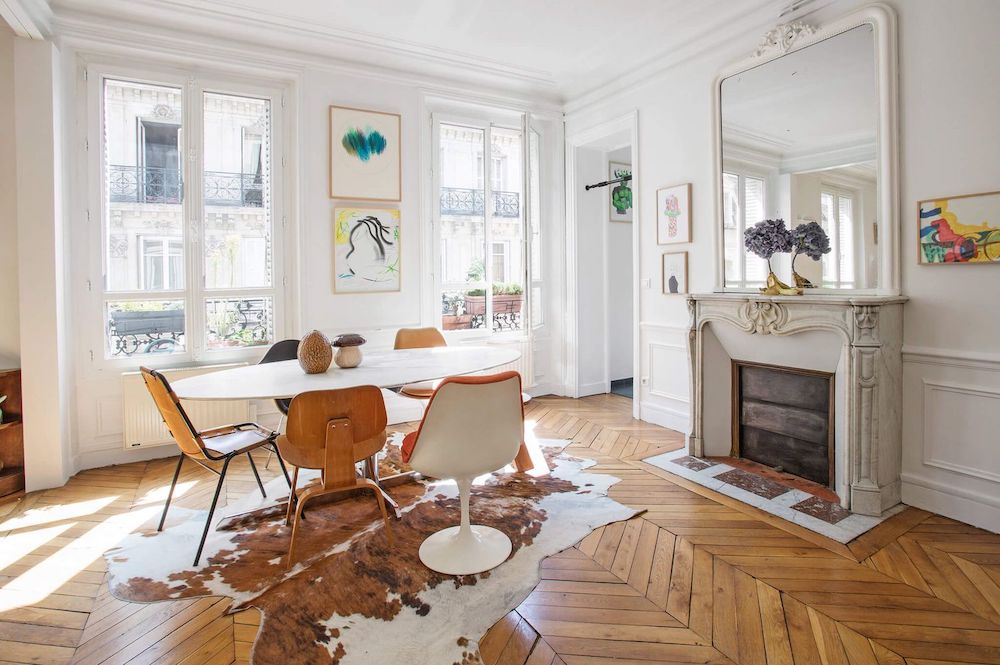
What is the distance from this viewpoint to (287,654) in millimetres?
1804

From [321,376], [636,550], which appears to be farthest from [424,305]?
[636,550]

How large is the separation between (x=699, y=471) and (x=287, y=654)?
2.62 metres

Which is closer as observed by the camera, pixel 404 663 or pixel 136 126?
pixel 404 663

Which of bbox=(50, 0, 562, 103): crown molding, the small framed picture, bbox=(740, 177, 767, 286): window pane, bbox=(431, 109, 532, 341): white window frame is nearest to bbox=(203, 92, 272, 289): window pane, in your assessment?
bbox=(50, 0, 562, 103): crown molding

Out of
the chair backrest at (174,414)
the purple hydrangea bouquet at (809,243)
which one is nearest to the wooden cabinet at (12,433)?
the chair backrest at (174,414)

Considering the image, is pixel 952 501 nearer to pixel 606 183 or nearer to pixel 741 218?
pixel 741 218

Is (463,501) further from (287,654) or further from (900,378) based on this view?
(900,378)

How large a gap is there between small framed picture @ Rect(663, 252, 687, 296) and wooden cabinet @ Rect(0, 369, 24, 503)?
458 centimetres

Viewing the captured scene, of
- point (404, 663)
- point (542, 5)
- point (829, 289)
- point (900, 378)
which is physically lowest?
point (404, 663)

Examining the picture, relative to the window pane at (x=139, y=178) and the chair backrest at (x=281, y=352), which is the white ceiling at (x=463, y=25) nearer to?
the window pane at (x=139, y=178)

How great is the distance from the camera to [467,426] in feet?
7.02

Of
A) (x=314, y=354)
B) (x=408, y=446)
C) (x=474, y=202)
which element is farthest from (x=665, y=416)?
(x=314, y=354)

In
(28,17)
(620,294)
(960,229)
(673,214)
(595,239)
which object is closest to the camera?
(960,229)

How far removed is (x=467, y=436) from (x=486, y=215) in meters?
3.38
